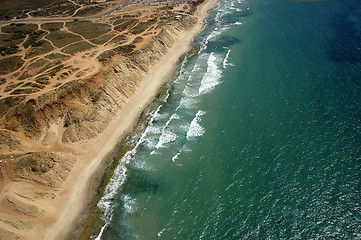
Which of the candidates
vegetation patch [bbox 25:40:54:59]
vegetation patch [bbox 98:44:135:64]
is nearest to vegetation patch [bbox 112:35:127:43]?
vegetation patch [bbox 98:44:135:64]

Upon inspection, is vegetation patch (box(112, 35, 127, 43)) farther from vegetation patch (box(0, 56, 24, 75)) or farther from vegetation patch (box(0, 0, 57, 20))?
vegetation patch (box(0, 0, 57, 20))

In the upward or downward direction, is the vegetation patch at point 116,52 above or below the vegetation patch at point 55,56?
below

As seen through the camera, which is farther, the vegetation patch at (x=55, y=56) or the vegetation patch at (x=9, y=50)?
the vegetation patch at (x=9, y=50)

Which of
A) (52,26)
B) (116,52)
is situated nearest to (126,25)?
(116,52)

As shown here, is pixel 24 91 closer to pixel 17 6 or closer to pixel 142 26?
pixel 142 26

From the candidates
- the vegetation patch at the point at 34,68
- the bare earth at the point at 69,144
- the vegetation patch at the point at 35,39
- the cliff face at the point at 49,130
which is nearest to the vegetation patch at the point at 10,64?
the vegetation patch at the point at 34,68

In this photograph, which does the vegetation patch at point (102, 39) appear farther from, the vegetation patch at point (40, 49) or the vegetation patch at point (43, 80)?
Answer: the vegetation patch at point (43, 80)
